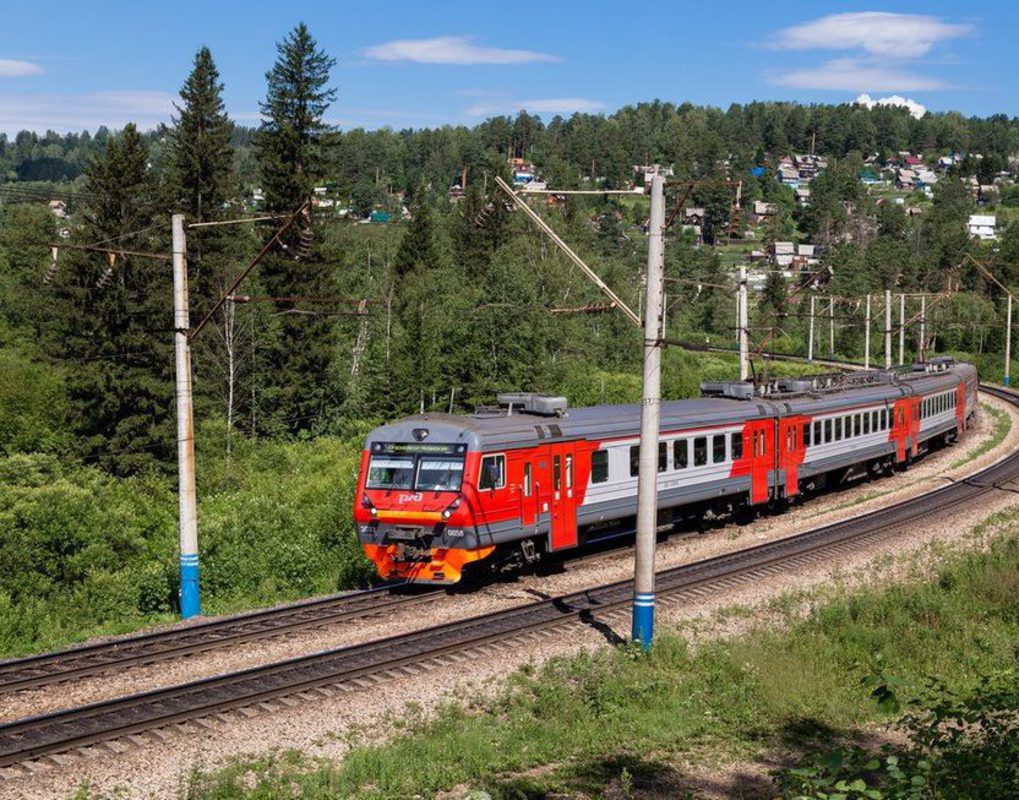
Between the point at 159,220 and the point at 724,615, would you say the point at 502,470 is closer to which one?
the point at 724,615

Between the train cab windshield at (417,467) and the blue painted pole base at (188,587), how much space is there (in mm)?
3288

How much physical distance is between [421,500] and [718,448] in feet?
31.1

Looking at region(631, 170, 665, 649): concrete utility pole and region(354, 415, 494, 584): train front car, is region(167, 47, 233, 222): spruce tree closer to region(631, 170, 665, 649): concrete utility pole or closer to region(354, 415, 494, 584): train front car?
region(354, 415, 494, 584): train front car

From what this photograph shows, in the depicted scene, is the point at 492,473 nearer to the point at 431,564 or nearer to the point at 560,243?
the point at 431,564

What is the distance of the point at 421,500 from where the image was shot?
19719mm

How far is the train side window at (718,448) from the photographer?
2653cm

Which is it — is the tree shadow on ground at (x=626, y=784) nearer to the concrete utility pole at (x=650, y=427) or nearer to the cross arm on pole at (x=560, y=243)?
the concrete utility pole at (x=650, y=427)

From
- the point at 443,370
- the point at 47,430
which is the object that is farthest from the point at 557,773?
the point at 443,370

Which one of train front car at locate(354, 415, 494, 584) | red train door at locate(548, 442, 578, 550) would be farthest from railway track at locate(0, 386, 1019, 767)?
train front car at locate(354, 415, 494, 584)

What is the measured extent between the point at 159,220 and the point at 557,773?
3390 cm

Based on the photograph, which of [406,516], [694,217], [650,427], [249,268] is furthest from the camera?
[694,217]

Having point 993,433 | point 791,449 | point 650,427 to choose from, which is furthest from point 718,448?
point 993,433

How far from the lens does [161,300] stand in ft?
134

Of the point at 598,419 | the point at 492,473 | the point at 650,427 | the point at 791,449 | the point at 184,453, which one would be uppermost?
the point at 650,427
